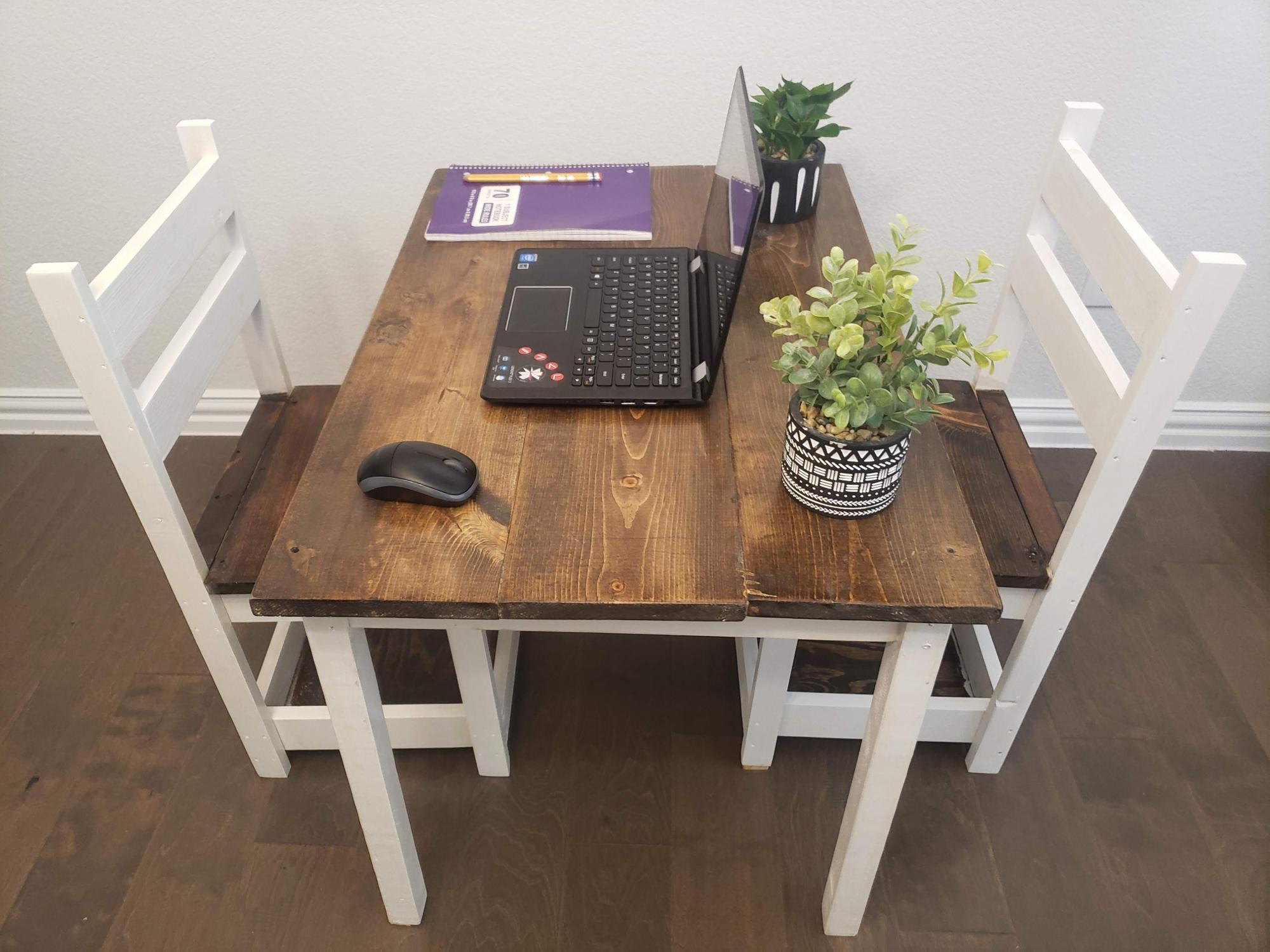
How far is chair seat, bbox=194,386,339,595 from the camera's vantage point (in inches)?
46.3

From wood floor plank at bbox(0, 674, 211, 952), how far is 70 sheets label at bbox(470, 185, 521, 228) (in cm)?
91

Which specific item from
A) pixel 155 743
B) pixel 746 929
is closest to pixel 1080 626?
pixel 746 929

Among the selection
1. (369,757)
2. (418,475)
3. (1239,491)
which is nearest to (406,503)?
(418,475)

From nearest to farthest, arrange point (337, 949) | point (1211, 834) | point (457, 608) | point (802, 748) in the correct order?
point (457, 608) < point (337, 949) < point (1211, 834) < point (802, 748)

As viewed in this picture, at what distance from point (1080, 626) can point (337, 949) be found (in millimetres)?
1335

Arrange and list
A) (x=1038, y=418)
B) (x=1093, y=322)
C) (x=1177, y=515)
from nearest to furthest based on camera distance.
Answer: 1. (x=1093, y=322)
2. (x=1177, y=515)
3. (x=1038, y=418)

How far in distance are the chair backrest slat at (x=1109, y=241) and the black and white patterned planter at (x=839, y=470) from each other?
324mm

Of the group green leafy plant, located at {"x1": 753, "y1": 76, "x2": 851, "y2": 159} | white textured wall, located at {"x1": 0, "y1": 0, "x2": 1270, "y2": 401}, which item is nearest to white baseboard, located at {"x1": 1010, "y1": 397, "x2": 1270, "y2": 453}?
white textured wall, located at {"x1": 0, "y1": 0, "x2": 1270, "y2": 401}

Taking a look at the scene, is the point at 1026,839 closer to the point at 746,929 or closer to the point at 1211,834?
the point at 1211,834

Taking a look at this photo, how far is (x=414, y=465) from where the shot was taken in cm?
92

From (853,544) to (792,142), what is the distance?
737mm

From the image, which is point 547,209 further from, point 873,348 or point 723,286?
point 873,348

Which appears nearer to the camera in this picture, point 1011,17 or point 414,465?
point 414,465

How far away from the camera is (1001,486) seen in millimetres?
1266
